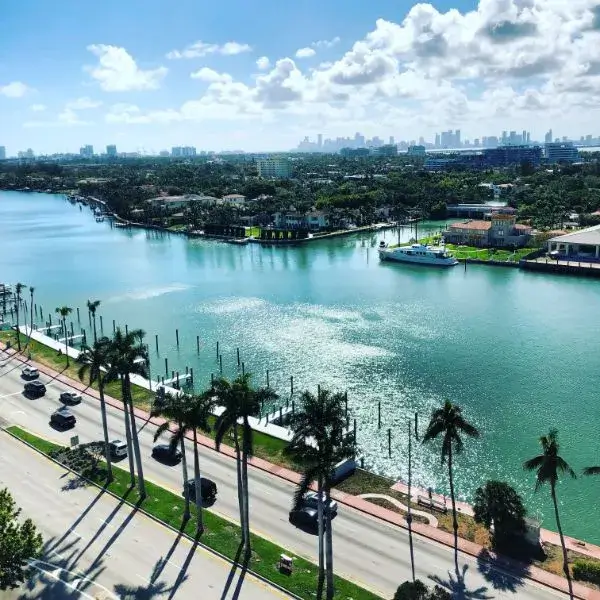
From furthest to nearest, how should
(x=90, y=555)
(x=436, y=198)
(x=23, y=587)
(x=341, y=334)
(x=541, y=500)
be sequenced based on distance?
(x=436, y=198), (x=341, y=334), (x=541, y=500), (x=90, y=555), (x=23, y=587)

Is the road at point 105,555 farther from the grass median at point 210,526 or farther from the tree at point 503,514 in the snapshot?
the tree at point 503,514

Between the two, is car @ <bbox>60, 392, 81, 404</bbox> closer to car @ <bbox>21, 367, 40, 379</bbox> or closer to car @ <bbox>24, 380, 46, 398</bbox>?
car @ <bbox>24, 380, 46, 398</bbox>

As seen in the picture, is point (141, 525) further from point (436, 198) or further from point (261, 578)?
point (436, 198)

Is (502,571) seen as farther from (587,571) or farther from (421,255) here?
(421,255)

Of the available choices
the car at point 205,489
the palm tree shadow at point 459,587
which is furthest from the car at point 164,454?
the palm tree shadow at point 459,587

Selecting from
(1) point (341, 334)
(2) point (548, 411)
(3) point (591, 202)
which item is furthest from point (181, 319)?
(3) point (591, 202)

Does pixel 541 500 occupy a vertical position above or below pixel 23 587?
below

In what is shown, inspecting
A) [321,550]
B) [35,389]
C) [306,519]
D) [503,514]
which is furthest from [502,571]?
[35,389]

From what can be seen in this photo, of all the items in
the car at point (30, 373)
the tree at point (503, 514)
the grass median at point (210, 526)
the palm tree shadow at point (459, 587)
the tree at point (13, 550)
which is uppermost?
the tree at point (13, 550)
